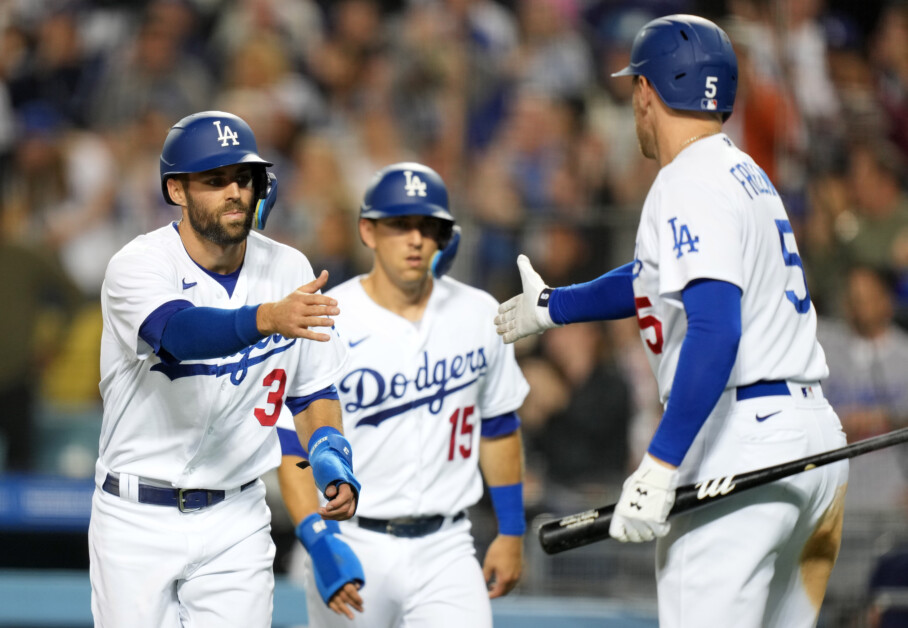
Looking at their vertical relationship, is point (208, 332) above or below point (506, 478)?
above

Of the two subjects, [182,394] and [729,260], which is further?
[182,394]

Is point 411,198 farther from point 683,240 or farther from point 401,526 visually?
point 683,240

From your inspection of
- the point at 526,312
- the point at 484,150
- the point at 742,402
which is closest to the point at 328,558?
the point at 526,312

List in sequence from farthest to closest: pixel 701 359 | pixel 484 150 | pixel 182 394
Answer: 1. pixel 484 150
2. pixel 182 394
3. pixel 701 359

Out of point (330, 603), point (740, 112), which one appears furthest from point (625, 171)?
point (330, 603)

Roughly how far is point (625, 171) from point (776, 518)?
4416mm

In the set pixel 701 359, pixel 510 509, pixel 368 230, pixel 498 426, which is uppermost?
pixel 368 230

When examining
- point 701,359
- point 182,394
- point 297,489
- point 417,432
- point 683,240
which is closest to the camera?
point 701,359

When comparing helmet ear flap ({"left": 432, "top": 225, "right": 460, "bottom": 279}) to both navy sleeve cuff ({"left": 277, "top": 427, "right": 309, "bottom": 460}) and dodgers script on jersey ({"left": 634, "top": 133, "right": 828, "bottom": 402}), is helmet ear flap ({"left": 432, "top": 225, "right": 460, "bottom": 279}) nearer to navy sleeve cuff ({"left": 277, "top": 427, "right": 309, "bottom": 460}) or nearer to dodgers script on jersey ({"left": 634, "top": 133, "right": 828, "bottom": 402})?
navy sleeve cuff ({"left": 277, "top": 427, "right": 309, "bottom": 460})

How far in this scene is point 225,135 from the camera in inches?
136

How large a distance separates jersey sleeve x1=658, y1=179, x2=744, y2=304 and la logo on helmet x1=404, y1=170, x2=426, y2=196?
143 centimetres

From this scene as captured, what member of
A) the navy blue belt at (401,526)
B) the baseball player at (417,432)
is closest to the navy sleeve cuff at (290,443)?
the baseball player at (417,432)

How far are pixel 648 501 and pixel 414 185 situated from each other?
1.80 meters

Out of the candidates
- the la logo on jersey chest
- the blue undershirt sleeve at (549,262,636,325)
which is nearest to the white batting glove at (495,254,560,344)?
the blue undershirt sleeve at (549,262,636,325)
